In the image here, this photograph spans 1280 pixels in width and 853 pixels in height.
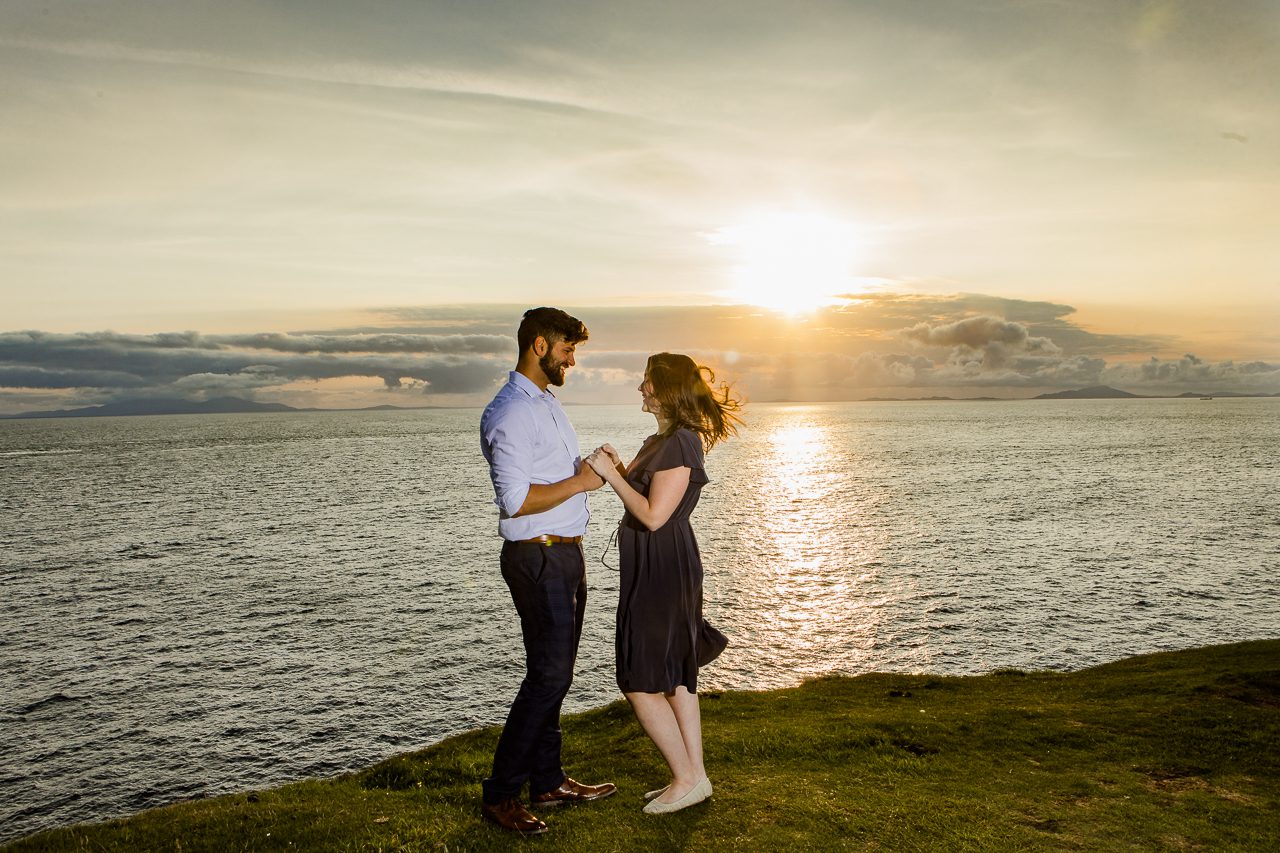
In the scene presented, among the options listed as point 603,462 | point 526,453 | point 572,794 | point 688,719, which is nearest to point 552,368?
point 526,453

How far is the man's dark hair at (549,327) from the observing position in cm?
692

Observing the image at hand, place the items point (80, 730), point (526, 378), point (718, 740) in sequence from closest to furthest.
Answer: point (526, 378) → point (718, 740) → point (80, 730)

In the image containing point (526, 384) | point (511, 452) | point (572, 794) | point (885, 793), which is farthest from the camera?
point (885, 793)

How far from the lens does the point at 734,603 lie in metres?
40.6

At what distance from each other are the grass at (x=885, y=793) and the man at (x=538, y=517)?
144cm

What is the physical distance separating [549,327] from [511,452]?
3.83ft

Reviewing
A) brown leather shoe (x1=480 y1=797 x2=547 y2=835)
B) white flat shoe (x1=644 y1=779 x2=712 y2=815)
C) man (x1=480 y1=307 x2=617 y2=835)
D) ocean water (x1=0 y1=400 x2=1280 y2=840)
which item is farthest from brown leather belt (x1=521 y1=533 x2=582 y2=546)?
ocean water (x1=0 y1=400 x2=1280 y2=840)

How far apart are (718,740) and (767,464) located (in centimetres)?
11986

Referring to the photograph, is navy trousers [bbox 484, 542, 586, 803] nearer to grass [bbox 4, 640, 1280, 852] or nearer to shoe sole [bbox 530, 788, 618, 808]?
shoe sole [bbox 530, 788, 618, 808]

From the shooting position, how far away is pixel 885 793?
368 inches

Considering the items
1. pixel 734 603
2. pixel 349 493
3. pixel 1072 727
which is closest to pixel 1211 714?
pixel 1072 727

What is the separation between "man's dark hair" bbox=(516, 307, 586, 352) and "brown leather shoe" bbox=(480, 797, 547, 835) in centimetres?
427

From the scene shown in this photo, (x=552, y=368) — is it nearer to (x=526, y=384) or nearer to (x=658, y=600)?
(x=526, y=384)

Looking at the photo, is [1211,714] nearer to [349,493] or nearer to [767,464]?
[349,493]
